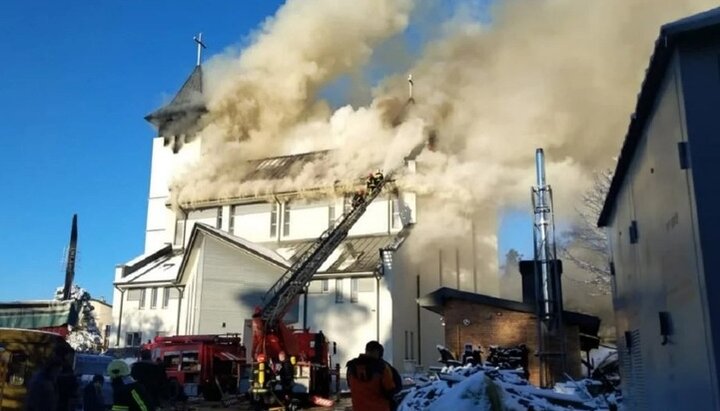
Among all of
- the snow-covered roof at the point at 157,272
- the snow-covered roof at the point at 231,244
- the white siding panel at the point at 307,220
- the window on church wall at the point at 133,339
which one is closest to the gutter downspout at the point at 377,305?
the snow-covered roof at the point at 231,244

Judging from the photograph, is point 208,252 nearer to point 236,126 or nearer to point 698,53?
point 236,126

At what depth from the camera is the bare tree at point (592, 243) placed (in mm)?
31281

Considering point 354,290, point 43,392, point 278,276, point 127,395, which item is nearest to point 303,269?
point 354,290

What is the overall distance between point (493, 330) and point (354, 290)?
8.63 metres

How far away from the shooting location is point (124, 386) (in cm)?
546

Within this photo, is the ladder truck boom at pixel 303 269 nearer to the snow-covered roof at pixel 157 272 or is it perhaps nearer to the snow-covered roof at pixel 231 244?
the snow-covered roof at pixel 231 244

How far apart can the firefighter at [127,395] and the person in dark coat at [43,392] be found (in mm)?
2401

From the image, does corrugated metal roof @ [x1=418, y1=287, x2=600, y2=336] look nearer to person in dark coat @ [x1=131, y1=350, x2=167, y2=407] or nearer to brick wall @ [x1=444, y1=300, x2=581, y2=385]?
brick wall @ [x1=444, y1=300, x2=581, y2=385]

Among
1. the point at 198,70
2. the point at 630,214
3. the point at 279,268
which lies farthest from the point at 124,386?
the point at 198,70

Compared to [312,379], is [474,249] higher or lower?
higher

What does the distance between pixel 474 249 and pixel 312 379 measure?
1764cm

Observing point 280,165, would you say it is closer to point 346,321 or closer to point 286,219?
point 286,219

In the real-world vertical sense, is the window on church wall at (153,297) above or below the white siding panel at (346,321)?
above

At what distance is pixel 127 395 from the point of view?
17.8ft
